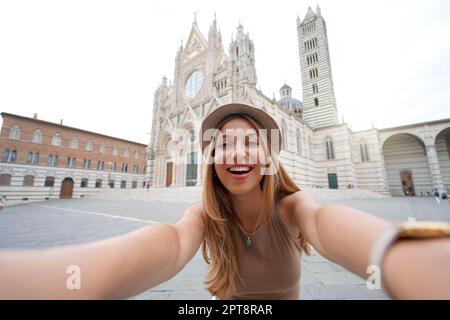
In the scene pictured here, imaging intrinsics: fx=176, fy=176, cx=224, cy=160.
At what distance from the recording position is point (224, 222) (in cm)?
110

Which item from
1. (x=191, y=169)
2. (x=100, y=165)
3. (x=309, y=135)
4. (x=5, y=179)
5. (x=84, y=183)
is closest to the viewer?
(x=191, y=169)

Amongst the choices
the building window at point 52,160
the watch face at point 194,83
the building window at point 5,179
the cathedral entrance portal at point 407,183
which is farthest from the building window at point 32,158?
the cathedral entrance portal at point 407,183

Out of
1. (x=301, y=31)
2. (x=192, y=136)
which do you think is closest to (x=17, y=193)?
(x=192, y=136)

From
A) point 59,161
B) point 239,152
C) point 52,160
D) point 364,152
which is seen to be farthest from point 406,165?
point 52,160

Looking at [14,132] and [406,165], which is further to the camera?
[406,165]

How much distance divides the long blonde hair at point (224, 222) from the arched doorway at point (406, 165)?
3119 cm

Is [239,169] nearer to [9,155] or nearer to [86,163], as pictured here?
[9,155]

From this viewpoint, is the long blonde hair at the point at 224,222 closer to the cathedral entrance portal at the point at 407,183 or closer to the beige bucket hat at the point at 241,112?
the beige bucket hat at the point at 241,112

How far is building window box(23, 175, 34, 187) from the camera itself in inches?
774

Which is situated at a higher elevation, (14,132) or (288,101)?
(288,101)

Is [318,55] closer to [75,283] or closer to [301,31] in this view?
[301,31]

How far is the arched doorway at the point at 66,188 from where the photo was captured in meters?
22.4

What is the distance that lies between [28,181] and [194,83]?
72.3 feet
